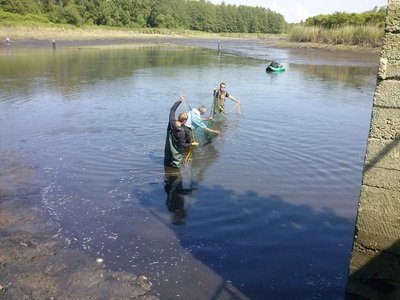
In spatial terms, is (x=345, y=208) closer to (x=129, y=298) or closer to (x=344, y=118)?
(x=129, y=298)

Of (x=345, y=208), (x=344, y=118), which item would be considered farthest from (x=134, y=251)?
(x=344, y=118)

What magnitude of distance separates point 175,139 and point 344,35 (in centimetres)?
6630

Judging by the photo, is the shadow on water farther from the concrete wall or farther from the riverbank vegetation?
the riverbank vegetation

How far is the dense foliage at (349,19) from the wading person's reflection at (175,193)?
2493 inches

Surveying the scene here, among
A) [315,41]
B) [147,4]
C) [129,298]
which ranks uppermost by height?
[147,4]

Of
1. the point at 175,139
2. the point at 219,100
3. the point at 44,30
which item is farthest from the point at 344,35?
the point at 175,139

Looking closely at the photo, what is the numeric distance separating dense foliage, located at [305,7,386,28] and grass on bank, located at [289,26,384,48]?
2.32 metres

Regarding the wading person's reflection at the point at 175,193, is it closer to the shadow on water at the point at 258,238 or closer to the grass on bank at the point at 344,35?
the shadow on water at the point at 258,238

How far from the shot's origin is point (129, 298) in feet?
23.9

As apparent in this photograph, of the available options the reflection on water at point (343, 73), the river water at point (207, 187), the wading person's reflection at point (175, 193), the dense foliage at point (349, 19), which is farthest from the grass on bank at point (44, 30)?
the wading person's reflection at point (175, 193)

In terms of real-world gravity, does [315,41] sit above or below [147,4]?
below

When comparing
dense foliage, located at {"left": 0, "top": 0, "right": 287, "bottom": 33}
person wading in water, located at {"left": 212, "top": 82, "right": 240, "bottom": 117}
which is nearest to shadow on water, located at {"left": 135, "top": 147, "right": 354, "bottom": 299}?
person wading in water, located at {"left": 212, "top": 82, "right": 240, "bottom": 117}

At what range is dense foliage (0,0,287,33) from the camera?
91.9m

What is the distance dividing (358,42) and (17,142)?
210ft
